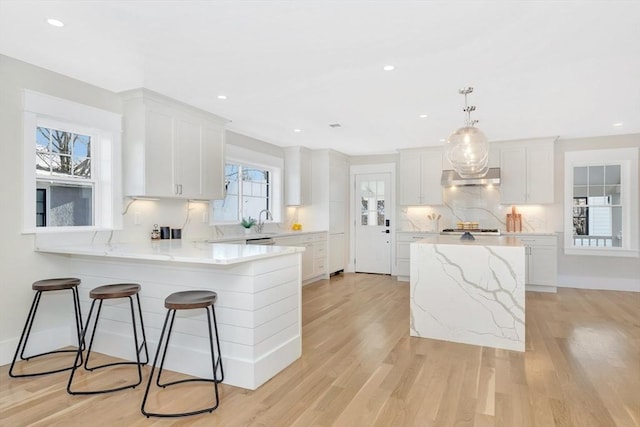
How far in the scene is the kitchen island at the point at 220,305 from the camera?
2.57 metres

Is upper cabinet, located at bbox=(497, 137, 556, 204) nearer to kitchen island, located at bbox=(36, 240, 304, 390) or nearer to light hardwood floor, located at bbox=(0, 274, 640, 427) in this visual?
light hardwood floor, located at bbox=(0, 274, 640, 427)

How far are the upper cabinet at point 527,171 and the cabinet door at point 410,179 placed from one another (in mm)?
1343

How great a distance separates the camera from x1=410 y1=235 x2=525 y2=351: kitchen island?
3.31 meters

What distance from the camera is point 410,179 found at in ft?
22.1

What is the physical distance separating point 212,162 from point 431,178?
12.6 feet

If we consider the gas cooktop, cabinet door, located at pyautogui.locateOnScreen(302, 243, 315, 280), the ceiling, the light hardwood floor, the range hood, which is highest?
the ceiling

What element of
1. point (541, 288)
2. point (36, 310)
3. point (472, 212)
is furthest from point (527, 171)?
point (36, 310)

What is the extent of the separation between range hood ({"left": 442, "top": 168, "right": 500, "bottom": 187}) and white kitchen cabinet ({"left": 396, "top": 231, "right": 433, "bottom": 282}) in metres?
0.96

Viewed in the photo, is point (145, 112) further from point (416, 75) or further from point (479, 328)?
point (479, 328)

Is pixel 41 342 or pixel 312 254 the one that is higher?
pixel 312 254

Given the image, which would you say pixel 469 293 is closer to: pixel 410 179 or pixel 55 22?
pixel 410 179

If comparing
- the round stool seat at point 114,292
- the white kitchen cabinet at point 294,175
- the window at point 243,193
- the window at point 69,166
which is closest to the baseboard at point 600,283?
the white kitchen cabinet at point 294,175

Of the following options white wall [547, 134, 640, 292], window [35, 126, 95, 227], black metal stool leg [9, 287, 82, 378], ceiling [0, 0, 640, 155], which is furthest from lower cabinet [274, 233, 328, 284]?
white wall [547, 134, 640, 292]

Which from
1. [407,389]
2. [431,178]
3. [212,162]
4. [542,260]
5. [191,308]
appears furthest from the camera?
[431,178]
